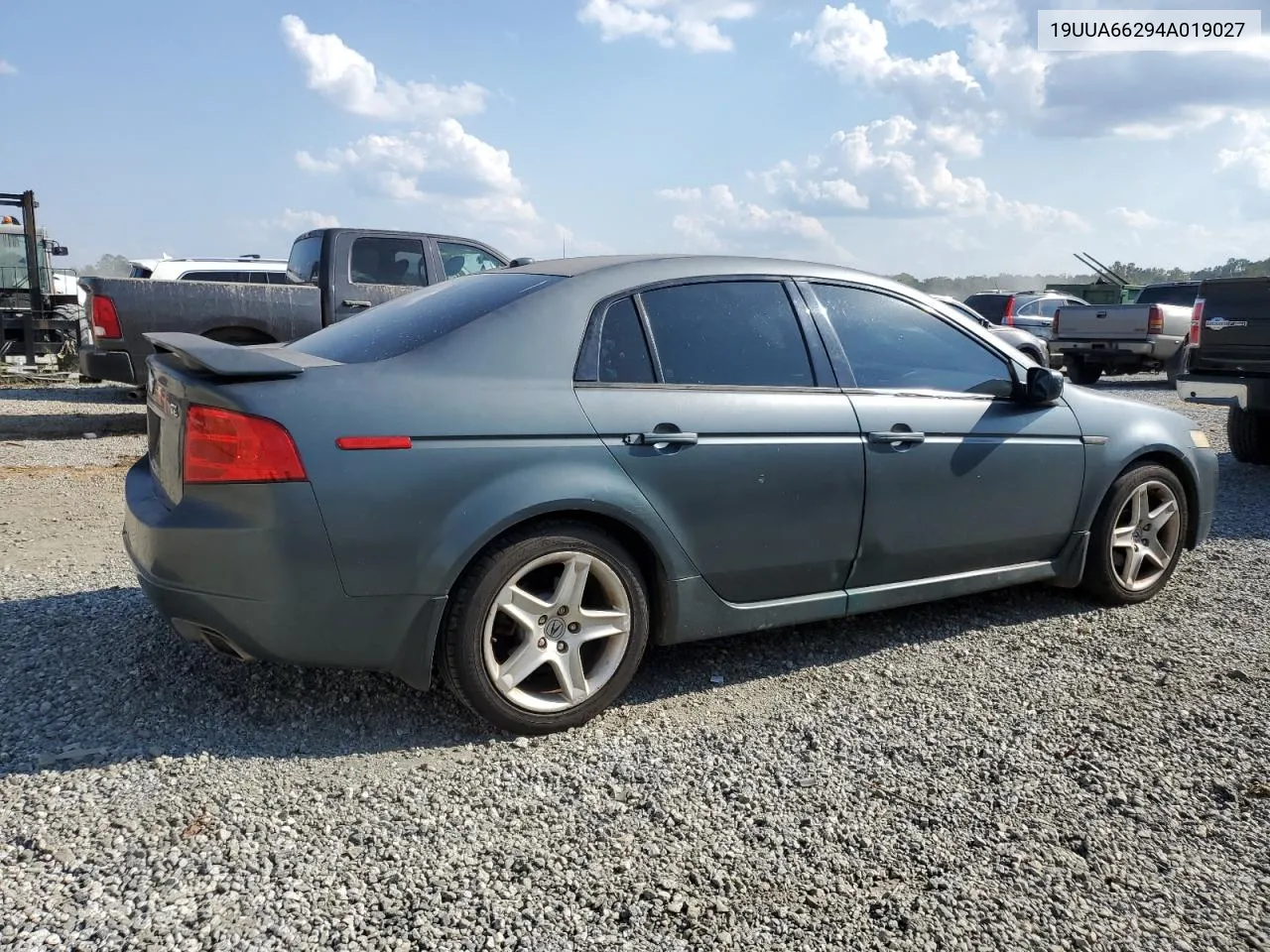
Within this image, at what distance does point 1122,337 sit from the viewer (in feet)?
54.0

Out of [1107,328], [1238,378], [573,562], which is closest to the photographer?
[573,562]

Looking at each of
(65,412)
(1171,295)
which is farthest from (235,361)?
(1171,295)

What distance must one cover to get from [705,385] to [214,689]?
2027mm

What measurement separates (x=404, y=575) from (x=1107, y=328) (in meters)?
16.0

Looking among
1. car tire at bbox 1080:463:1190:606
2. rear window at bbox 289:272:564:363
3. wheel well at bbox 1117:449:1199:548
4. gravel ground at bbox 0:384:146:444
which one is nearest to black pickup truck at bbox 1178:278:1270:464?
wheel well at bbox 1117:449:1199:548

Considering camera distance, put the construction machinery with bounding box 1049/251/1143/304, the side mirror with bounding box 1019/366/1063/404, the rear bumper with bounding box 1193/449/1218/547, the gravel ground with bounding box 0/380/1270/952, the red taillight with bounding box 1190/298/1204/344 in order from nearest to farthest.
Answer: the gravel ground with bounding box 0/380/1270/952 < the side mirror with bounding box 1019/366/1063/404 < the rear bumper with bounding box 1193/449/1218/547 < the red taillight with bounding box 1190/298/1204/344 < the construction machinery with bounding box 1049/251/1143/304

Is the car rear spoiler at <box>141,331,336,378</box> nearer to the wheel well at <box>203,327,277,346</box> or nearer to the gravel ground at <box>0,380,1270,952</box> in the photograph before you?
the gravel ground at <box>0,380,1270,952</box>

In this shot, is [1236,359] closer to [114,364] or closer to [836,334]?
[836,334]

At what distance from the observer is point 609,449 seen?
11.0 feet

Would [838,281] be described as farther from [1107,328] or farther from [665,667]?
[1107,328]

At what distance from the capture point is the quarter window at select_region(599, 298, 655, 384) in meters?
3.51

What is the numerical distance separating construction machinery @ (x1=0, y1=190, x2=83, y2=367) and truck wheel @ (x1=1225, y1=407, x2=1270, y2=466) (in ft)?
52.2

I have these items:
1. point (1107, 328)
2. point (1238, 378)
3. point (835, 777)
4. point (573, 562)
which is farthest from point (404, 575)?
point (1107, 328)

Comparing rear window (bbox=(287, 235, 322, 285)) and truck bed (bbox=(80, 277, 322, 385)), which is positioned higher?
rear window (bbox=(287, 235, 322, 285))
